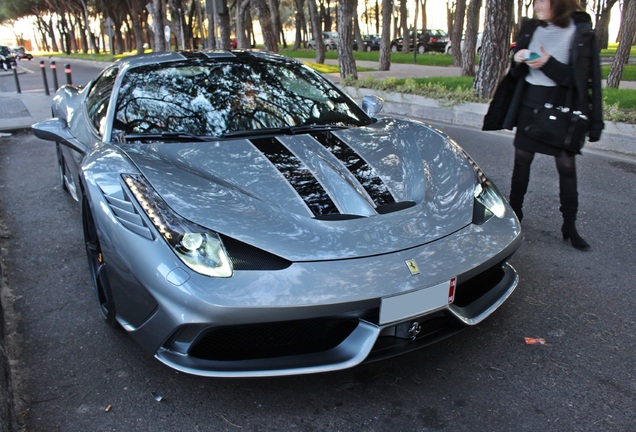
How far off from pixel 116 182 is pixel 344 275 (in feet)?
3.93

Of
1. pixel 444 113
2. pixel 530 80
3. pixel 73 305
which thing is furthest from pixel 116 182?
pixel 444 113

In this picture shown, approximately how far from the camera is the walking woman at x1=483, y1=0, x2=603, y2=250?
11.3ft

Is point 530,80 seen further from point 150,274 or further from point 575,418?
point 150,274

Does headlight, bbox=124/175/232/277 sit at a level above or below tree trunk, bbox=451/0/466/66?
below

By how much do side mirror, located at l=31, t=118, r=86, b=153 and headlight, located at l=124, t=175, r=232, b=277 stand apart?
4.88ft

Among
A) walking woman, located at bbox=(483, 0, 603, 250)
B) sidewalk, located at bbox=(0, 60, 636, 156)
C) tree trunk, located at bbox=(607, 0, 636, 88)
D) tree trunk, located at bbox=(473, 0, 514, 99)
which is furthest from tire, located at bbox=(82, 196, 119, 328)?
tree trunk, located at bbox=(607, 0, 636, 88)

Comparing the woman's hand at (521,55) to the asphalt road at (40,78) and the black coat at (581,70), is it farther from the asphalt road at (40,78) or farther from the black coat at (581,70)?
the asphalt road at (40,78)

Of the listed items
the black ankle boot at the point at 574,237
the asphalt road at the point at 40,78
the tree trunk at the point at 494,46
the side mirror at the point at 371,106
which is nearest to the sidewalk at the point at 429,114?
the tree trunk at the point at 494,46

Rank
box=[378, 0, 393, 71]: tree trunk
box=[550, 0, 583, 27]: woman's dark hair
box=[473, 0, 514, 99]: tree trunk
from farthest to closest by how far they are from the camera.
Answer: box=[378, 0, 393, 71]: tree trunk < box=[473, 0, 514, 99]: tree trunk < box=[550, 0, 583, 27]: woman's dark hair

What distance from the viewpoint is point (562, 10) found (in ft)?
11.3

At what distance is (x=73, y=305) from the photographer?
3148mm

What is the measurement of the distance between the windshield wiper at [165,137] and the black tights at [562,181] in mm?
2238

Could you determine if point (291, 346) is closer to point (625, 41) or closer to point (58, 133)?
point (58, 133)

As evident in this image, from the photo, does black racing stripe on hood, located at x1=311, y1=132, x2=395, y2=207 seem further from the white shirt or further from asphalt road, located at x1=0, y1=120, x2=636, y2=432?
the white shirt
